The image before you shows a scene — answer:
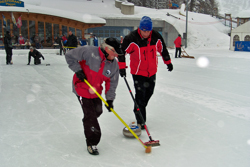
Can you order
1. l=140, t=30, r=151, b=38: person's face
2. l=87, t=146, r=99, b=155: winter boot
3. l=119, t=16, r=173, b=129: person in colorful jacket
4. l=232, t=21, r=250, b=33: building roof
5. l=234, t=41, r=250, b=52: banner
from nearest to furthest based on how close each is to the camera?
l=87, t=146, r=99, b=155: winter boot → l=140, t=30, r=151, b=38: person's face → l=119, t=16, r=173, b=129: person in colorful jacket → l=234, t=41, r=250, b=52: banner → l=232, t=21, r=250, b=33: building roof

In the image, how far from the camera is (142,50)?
137 inches

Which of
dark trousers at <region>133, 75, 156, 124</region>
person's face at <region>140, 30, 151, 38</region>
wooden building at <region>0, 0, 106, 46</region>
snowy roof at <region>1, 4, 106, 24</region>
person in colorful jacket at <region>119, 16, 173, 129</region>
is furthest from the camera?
wooden building at <region>0, 0, 106, 46</region>

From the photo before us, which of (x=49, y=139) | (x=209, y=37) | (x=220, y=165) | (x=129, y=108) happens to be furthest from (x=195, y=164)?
(x=209, y=37)

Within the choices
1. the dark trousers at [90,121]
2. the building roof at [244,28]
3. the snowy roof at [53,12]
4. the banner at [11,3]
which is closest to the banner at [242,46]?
the building roof at [244,28]

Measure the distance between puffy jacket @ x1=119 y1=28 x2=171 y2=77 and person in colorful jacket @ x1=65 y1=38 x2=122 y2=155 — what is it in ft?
2.12

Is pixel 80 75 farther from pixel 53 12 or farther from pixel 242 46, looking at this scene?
pixel 53 12

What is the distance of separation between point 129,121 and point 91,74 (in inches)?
63.3

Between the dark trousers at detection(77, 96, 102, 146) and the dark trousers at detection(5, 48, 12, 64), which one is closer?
the dark trousers at detection(77, 96, 102, 146)

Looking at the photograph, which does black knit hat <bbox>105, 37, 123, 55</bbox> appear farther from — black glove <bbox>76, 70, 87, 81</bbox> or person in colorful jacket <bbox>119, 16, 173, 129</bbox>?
person in colorful jacket <bbox>119, 16, 173, 129</bbox>

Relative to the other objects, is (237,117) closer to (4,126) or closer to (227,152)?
(227,152)

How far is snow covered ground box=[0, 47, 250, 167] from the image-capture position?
2.75 metres

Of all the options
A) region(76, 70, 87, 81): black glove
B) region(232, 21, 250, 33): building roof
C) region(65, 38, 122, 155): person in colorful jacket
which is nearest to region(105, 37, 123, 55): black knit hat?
region(65, 38, 122, 155): person in colorful jacket

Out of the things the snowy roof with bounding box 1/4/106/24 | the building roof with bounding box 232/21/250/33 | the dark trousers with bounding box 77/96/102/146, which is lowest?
the dark trousers with bounding box 77/96/102/146

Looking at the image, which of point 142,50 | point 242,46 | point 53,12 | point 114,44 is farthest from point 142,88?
point 53,12
